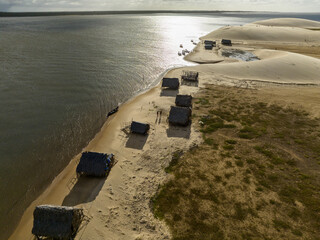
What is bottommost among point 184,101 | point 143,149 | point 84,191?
point 84,191

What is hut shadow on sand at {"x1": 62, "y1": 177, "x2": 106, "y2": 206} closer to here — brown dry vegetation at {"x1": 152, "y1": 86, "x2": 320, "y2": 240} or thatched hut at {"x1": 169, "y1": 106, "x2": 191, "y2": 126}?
brown dry vegetation at {"x1": 152, "y1": 86, "x2": 320, "y2": 240}

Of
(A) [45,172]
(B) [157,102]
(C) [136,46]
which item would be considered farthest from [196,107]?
(C) [136,46]

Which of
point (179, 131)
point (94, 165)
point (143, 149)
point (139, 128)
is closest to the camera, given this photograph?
point (94, 165)

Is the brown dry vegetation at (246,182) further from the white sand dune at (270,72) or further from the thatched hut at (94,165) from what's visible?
the white sand dune at (270,72)

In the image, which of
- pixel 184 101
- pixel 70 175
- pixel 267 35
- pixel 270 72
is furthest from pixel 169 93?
pixel 267 35

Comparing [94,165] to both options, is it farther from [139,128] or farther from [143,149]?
[139,128]

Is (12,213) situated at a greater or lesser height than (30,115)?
lesser

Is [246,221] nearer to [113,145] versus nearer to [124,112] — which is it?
[113,145]

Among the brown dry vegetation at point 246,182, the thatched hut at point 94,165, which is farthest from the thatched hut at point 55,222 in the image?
the brown dry vegetation at point 246,182
